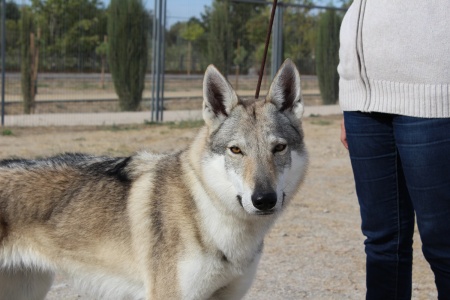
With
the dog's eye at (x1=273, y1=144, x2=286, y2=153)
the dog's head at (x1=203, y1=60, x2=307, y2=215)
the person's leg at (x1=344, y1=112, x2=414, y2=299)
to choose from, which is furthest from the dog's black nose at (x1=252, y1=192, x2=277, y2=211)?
the person's leg at (x1=344, y1=112, x2=414, y2=299)

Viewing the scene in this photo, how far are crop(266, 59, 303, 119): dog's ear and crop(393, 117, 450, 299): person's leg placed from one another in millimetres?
722

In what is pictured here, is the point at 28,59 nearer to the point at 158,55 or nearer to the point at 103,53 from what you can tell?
the point at 103,53

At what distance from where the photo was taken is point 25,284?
13.3ft

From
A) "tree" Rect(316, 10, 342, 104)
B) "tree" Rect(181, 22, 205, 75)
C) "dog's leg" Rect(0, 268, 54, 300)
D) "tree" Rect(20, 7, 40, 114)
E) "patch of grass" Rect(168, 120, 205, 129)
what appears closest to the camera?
"dog's leg" Rect(0, 268, 54, 300)

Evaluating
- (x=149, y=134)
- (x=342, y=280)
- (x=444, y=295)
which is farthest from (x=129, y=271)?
(x=149, y=134)

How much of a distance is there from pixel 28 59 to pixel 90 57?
132cm

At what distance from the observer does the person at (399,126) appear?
280cm

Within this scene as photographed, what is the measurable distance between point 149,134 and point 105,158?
837cm

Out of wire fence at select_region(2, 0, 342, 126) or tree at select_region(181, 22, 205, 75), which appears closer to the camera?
wire fence at select_region(2, 0, 342, 126)

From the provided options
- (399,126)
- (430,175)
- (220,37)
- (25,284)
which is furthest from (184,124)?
(430,175)

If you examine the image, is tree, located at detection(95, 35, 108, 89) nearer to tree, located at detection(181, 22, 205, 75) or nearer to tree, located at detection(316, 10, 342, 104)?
tree, located at detection(181, 22, 205, 75)

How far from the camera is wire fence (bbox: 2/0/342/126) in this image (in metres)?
14.2

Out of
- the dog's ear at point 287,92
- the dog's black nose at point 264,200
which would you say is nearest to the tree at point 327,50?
the dog's ear at point 287,92

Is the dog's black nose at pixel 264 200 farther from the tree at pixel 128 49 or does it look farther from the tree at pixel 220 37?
the tree at pixel 220 37
